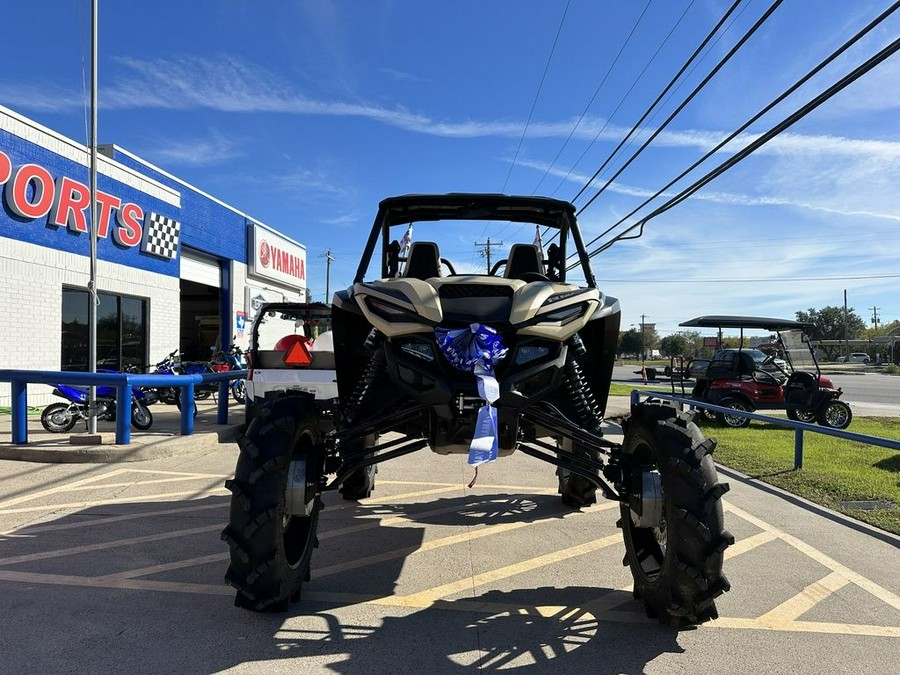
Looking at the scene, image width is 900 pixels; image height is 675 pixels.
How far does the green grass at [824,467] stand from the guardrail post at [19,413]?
9453 mm

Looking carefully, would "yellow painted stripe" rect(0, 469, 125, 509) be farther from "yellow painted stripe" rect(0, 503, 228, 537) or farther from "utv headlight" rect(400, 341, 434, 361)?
"utv headlight" rect(400, 341, 434, 361)

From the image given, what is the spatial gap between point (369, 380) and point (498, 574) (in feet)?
5.39

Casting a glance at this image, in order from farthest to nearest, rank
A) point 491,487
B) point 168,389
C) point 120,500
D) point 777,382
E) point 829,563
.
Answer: point 168,389 < point 777,382 < point 491,487 < point 120,500 < point 829,563

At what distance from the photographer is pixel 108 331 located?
16.4 metres

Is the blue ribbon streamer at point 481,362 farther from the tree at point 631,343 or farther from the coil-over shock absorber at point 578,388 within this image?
the tree at point 631,343

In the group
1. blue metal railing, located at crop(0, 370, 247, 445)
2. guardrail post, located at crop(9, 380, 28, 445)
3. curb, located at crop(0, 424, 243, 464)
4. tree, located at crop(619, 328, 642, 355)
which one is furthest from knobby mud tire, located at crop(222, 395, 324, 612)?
tree, located at crop(619, 328, 642, 355)

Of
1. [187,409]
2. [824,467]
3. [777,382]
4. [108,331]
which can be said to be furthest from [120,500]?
[777,382]

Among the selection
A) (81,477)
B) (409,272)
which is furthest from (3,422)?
(409,272)

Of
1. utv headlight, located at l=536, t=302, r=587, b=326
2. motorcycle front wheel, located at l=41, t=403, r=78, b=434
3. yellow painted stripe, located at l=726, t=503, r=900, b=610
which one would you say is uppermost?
utv headlight, located at l=536, t=302, r=587, b=326

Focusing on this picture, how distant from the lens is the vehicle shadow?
9.51 ft

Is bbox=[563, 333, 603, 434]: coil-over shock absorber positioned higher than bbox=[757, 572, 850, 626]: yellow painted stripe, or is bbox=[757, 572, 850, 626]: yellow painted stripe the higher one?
bbox=[563, 333, 603, 434]: coil-over shock absorber

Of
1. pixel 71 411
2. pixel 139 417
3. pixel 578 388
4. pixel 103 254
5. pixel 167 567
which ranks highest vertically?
pixel 103 254

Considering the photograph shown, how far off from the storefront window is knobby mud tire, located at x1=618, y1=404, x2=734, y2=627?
594 inches

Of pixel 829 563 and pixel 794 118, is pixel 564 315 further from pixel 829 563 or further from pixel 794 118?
pixel 794 118
